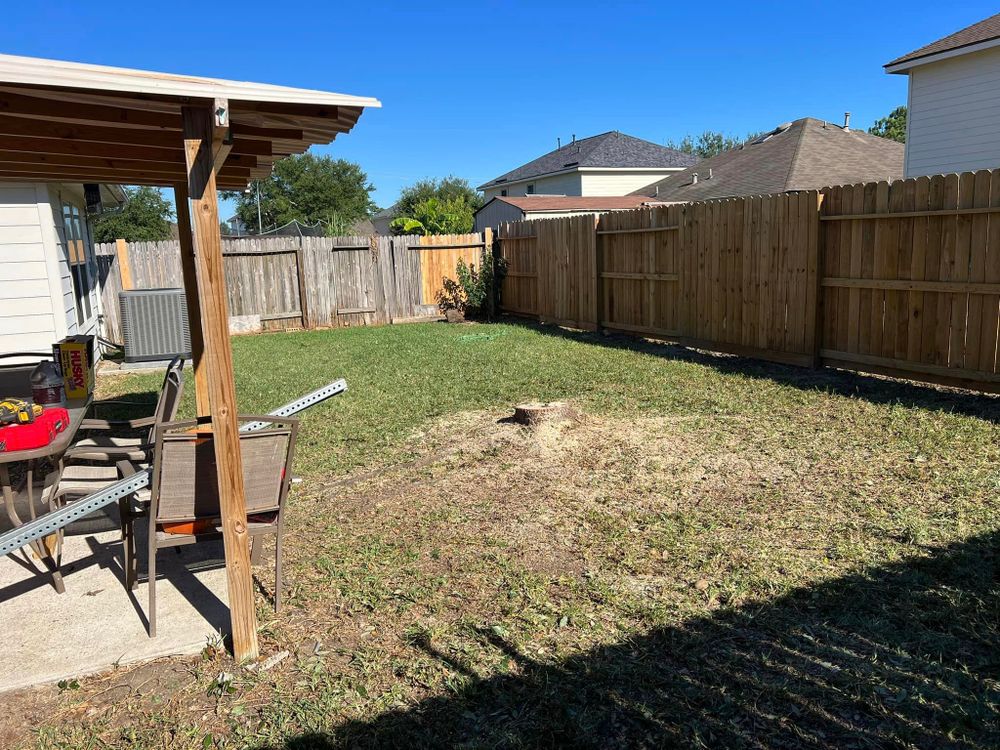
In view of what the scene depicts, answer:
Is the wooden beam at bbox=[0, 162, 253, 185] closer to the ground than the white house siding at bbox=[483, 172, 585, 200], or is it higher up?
closer to the ground

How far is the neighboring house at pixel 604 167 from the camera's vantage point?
111ft

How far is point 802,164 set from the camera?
19.3 m

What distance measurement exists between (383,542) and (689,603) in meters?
1.79

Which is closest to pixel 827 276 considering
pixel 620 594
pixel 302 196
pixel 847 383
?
pixel 847 383

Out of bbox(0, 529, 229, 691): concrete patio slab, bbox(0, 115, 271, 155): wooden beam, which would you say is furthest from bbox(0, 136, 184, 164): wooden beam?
bbox(0, 529, 229, 691): concrete patio slab

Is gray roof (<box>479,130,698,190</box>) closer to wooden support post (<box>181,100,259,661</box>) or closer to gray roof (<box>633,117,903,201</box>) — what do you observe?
gray roof (<box>633,117,903,201</box>)

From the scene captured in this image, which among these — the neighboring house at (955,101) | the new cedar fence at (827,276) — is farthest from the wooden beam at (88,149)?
the neighboring house at (955,101)

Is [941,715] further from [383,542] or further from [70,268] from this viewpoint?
[70,268]

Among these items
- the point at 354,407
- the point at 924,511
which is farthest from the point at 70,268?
the point at 924,511

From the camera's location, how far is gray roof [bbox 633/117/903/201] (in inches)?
736

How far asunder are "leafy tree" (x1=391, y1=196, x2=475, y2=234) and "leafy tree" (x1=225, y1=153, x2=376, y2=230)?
2025cm

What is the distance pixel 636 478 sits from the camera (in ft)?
17.1

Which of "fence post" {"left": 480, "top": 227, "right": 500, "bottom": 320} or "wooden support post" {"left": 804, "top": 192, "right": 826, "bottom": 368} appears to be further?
"fence post" {"left": 480, "top": 227, "right": 500, "bottom": 320}

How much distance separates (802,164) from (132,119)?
19.1 metres
